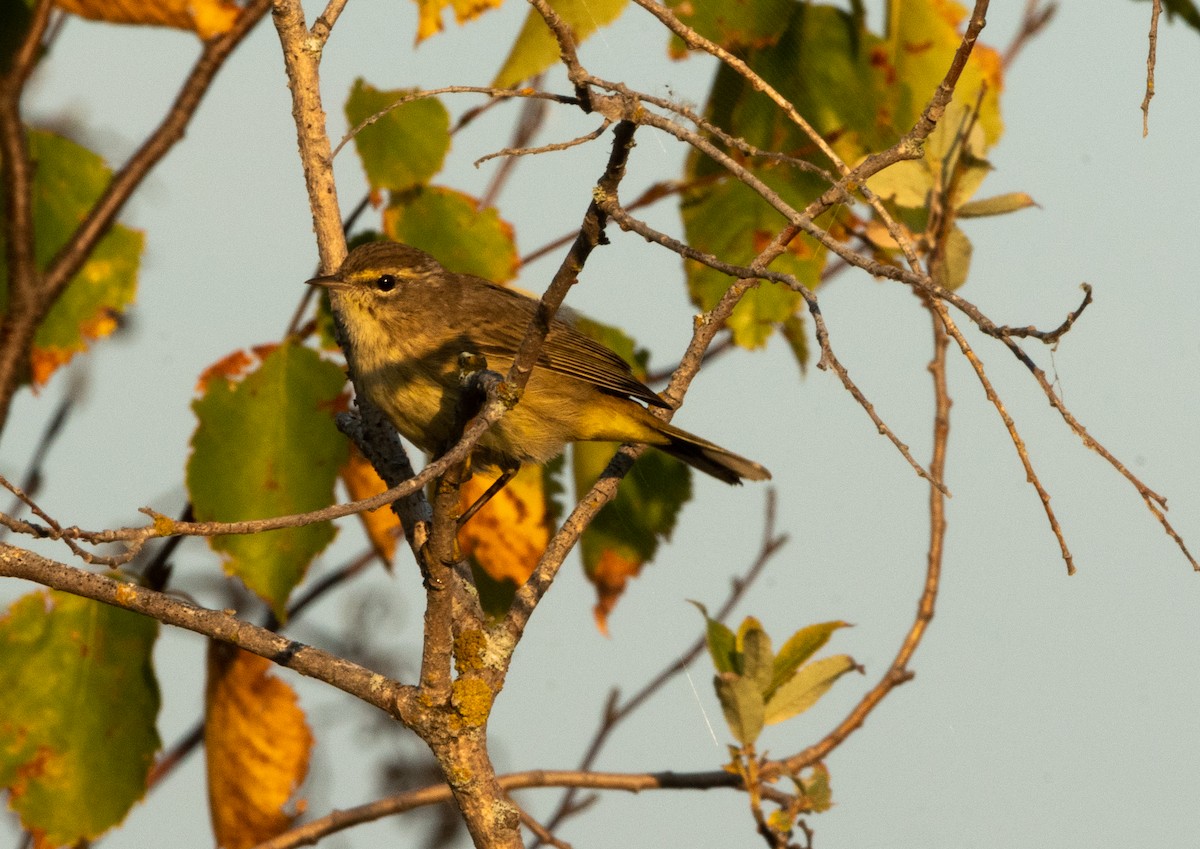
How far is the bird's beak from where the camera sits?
12.1ft

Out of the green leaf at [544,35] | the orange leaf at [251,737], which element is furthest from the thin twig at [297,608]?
the green leaf at [544,35]

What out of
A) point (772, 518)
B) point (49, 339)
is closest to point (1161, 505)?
point (772, 518)

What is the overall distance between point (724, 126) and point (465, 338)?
1131 mm

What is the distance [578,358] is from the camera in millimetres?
4219

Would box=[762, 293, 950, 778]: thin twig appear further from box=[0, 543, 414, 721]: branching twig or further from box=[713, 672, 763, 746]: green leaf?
box=[0, 543, 414, 721]: branching twig

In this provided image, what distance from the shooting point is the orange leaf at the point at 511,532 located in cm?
360

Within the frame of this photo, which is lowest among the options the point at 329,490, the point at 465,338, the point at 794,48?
the point at 329,490

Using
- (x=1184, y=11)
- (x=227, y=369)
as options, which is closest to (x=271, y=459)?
(x=227, y=369)

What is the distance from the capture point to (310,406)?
138 inches

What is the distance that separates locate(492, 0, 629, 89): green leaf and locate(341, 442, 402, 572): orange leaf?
3.64 feet

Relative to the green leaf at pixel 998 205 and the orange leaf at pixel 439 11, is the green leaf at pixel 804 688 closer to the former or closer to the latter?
the green leaf at pixel 998 205

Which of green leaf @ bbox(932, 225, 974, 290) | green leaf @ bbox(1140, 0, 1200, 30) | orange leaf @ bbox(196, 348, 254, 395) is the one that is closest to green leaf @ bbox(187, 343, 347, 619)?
orange leaf @ bbox(196, 348, 254, 395)

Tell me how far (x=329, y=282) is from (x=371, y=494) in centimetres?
59

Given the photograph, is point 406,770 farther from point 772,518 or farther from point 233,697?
point 772,518
